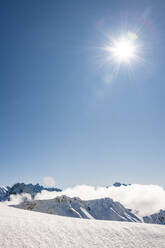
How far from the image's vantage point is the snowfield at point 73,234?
7949mm

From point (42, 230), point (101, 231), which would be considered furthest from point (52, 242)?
point (101, 231)

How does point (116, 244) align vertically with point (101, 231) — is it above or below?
below

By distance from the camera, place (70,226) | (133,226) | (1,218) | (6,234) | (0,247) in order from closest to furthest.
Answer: (0,247) < (6,234) < (1,218) < (70,226) < (133,226)

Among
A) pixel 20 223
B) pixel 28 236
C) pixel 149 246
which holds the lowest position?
Result: pixel 149 246

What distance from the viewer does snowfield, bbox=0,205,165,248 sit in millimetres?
7949

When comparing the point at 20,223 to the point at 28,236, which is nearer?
the point at 28,236

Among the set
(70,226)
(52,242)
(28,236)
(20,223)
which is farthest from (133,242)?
(20,223)

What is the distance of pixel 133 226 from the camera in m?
11.2

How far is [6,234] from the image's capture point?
7914 mm

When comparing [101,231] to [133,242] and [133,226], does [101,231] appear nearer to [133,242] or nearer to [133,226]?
[133,242]

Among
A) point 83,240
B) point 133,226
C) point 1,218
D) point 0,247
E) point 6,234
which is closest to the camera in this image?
point 0,247

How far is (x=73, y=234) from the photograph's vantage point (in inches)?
367

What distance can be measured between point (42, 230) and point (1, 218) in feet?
7.66

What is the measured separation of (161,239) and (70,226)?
5.14 m
